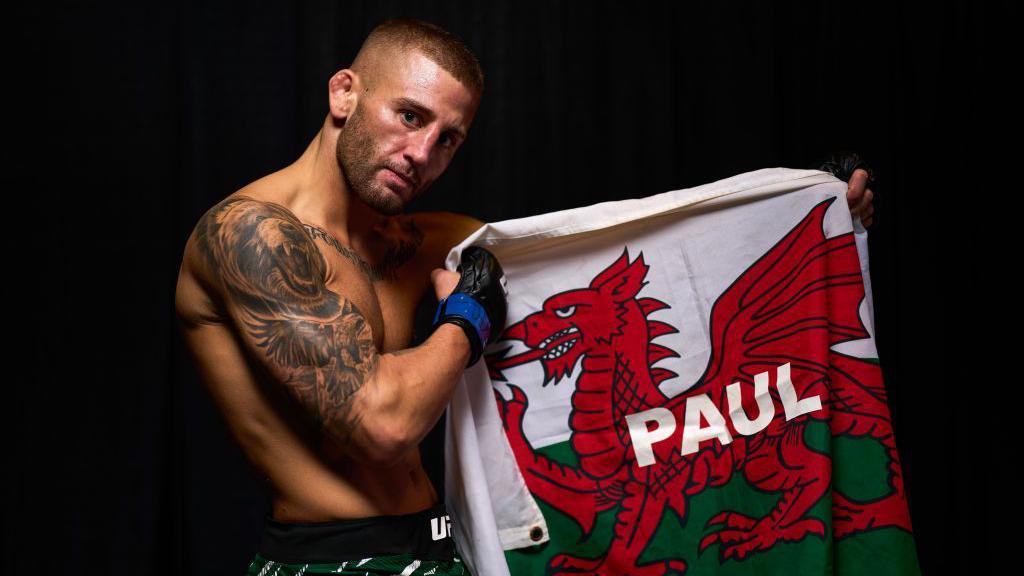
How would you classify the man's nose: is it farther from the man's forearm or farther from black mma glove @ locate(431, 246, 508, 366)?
the man's forearm

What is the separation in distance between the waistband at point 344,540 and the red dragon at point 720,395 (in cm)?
28

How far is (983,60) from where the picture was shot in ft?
9.29

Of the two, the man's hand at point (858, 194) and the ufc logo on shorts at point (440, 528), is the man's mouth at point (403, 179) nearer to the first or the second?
the ufc logo on shorts at point (440, 528)

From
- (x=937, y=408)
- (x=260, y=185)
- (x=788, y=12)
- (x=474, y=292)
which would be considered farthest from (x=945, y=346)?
(x=260, y=185)

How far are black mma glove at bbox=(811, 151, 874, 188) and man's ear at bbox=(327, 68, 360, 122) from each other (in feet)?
3.23

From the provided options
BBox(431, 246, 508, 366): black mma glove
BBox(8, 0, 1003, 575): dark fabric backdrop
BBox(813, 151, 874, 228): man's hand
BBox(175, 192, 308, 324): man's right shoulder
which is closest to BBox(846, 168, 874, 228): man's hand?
BBox(813, 151, 874, 228): man's hand

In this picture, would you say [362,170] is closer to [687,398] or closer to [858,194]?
[687,398]

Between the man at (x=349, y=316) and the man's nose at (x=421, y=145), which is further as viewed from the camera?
the man's nose at (x=421, y=145)

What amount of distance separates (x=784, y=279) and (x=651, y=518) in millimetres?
550

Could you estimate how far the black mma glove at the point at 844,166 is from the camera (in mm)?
1815

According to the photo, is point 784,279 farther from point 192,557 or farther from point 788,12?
point 192,557

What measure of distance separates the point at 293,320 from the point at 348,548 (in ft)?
1.33

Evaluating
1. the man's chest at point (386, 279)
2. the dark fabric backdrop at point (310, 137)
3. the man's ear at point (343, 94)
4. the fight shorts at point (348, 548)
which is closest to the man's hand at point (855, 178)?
the dark fabric backdrop at point (310, 137)

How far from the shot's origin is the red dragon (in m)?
1.65
